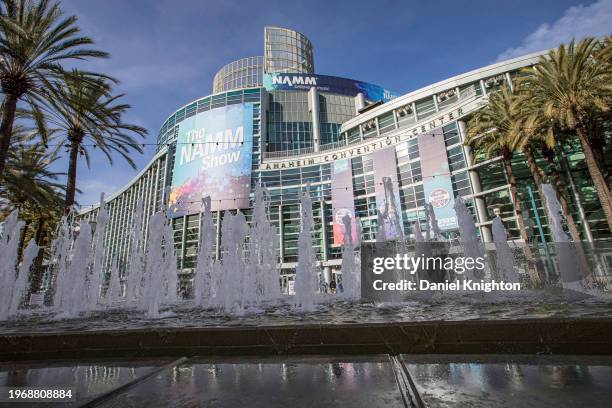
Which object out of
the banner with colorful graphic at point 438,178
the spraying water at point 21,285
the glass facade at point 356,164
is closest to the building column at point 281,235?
the glass facade at point 356,164

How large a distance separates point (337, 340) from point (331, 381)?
94 cm

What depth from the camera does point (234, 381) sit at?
8.14ft

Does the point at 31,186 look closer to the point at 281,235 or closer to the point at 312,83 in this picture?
the point at 281,235

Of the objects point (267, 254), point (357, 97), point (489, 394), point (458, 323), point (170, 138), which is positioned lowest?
point (489, 394)

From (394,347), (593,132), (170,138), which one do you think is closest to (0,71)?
(394,347)

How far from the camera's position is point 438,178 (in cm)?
3400

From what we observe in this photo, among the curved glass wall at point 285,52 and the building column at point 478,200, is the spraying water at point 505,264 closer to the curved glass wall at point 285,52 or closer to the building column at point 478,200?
the building column at point 478,200

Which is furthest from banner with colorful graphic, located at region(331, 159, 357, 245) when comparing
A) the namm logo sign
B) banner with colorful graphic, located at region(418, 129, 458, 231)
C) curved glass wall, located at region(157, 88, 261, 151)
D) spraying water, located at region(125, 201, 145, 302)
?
spraying water, located at region(125, 201, 145, 302)

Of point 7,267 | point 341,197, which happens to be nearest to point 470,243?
point 7,267

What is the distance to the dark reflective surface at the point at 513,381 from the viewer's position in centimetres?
189

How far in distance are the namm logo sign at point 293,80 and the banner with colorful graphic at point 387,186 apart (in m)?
23.8

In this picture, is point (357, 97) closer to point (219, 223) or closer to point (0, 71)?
point (219, 223)

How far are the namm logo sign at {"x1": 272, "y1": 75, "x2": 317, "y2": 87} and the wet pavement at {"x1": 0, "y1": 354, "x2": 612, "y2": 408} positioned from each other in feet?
190

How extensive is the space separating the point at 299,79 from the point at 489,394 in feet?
197
